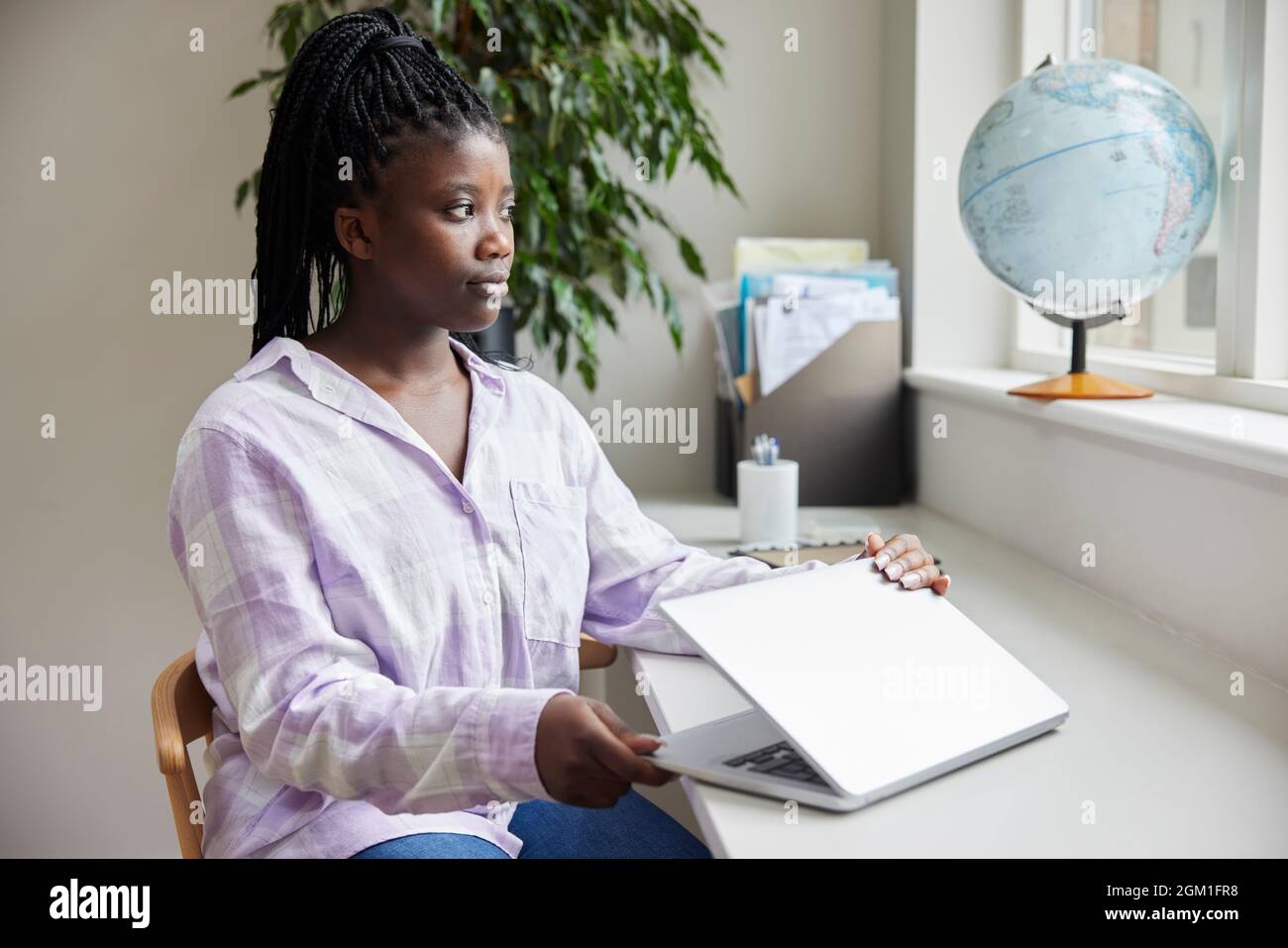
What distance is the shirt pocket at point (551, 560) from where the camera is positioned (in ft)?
3.46

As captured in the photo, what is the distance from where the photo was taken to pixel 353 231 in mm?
991

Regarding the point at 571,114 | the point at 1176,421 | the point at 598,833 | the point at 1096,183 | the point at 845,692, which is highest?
the point at 571,114

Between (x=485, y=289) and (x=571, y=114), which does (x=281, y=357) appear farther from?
(x=571, y=114)

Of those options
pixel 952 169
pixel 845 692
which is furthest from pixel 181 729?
pixel 952 169

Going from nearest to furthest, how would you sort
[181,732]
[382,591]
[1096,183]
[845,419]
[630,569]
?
[382,591], [181,732], [630,569], [1096,183], [845,419]

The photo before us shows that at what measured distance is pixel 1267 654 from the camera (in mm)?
1020

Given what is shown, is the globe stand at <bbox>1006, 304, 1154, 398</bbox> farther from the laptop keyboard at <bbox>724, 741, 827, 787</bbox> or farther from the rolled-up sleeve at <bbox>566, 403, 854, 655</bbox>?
the laptop keyboard at <bbox>724, 741, 827, 787</bbox>

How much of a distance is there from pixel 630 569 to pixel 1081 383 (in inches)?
25.2

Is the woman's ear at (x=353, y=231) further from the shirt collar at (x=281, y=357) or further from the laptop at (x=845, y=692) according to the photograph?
the laptop at (x=845, y=692)

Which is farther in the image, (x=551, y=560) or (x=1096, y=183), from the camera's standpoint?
(x=1096, y=183)

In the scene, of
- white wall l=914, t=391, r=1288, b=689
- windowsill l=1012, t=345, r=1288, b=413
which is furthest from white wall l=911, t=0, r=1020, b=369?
white wall l=914, t=391, r=1288, b=689

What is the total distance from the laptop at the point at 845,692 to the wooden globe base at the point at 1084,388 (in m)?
0.55

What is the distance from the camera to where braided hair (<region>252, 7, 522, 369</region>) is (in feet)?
3.17

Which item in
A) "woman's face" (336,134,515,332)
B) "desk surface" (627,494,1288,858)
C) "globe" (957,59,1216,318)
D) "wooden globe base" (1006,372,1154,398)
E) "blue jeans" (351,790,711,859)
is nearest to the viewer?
"desk surface" (627,494,1288,858)
